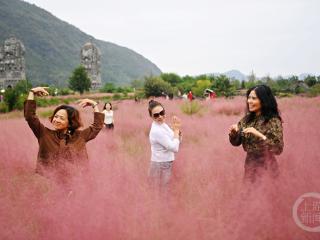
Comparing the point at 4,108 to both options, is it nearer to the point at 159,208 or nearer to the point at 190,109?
the point at 190,109

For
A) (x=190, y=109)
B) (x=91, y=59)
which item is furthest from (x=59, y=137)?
(x=91, y=59)

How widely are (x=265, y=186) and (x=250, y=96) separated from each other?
99 cm

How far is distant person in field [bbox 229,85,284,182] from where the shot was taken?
10.3 ft

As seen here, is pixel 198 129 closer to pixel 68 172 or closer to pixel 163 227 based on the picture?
pixel 68 172

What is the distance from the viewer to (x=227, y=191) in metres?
2.94

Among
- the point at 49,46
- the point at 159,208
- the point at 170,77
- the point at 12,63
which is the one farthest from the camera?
the point at 49,46

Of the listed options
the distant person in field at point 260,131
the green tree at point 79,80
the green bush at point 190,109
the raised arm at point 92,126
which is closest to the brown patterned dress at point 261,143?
the distant person in field at point 260,131

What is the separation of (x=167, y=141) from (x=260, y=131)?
85 cm

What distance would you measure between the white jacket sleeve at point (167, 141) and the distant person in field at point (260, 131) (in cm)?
53

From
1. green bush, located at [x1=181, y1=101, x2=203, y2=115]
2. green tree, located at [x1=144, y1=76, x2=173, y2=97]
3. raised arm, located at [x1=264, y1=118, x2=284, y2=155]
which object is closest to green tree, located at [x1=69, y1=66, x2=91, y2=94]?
green tree, located at [x1=144, y1=76, x2=173, y2=97]

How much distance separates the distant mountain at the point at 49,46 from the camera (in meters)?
113

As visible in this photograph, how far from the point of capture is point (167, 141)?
3619mm

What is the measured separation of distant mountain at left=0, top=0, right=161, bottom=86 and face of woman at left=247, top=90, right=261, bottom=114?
10248 cm

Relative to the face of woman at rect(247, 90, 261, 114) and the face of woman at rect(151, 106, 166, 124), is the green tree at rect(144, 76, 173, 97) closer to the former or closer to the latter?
the face of woman at rect(151, 106, 166, 124)
